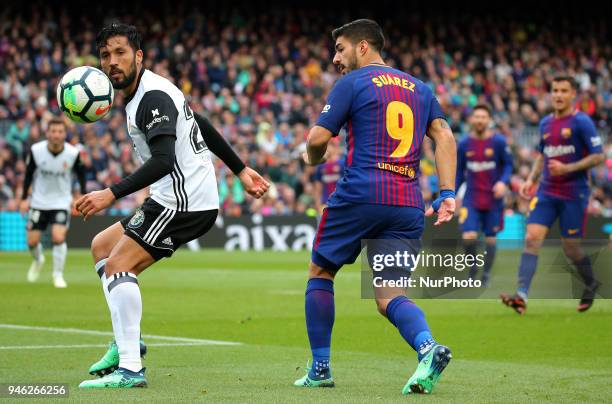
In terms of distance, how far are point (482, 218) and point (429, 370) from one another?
376 inches

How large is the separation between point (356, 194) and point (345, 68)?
32.5 inches

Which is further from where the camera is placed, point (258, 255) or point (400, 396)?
point (258, 255)

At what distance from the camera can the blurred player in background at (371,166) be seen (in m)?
6.77

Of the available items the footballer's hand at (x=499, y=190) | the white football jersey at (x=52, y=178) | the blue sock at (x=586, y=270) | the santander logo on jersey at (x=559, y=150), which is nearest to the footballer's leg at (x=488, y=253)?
the footballer's hand at (x=499, y=190)

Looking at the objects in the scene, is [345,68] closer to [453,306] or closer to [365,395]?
[365,395]

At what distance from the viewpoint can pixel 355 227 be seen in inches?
268

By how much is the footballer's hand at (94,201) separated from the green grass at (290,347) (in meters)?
1.06

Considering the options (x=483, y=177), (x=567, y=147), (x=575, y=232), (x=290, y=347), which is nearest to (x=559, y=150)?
(x=567, y=147)

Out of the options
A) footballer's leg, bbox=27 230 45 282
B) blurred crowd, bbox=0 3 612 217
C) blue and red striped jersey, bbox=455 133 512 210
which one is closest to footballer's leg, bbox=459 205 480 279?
blue and red striped jersey, bbox=455 133 512 210

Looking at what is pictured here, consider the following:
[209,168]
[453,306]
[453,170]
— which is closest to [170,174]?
[209,168]

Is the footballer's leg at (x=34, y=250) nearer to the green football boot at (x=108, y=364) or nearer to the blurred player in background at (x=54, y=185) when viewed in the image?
the blurred player in background at (x=54, y=185)

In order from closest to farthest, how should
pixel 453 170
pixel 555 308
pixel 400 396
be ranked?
pixel 400 396
pixel 453 170
pixel 555 308

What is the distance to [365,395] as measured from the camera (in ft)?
21.7

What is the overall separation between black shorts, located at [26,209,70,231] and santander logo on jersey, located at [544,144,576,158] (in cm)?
789
